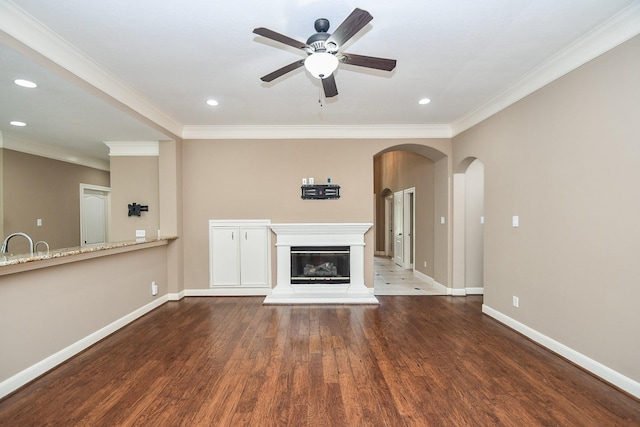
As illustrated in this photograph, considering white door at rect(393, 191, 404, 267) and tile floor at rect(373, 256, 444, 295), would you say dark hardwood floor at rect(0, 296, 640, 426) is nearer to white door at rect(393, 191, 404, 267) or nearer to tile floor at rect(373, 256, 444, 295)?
tile floor at rect(373, 256, 444, 295)

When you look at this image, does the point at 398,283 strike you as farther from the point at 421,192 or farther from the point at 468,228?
the point at 421,192

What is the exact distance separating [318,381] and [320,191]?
2.88 meters

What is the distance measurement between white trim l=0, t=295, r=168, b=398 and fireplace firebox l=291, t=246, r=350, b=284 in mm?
2211

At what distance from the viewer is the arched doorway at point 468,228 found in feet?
14.9

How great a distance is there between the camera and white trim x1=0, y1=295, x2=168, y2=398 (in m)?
2.14

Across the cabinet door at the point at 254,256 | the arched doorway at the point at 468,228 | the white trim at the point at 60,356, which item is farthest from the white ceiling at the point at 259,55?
the white trim at the point at 60,356

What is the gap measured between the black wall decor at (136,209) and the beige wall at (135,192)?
0.15 feet

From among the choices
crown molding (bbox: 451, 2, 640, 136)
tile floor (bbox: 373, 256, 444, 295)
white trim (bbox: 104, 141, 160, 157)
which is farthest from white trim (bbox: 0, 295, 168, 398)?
crown molding (bbox: 451, 2, 640, 136)

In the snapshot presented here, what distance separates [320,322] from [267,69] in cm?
295

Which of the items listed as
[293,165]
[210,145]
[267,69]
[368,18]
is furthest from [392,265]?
[368,18]

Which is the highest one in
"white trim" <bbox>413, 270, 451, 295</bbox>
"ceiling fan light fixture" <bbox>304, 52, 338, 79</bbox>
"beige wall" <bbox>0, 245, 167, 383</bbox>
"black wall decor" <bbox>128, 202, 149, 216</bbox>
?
"ceiling fan light fixture" <bbox>304, 52, 338, 79</bbox>

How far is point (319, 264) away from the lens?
452 centimetres

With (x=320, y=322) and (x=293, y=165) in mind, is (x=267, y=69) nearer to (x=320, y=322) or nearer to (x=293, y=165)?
(x=293, y=165)

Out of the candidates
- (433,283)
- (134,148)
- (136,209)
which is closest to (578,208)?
(433,283)
